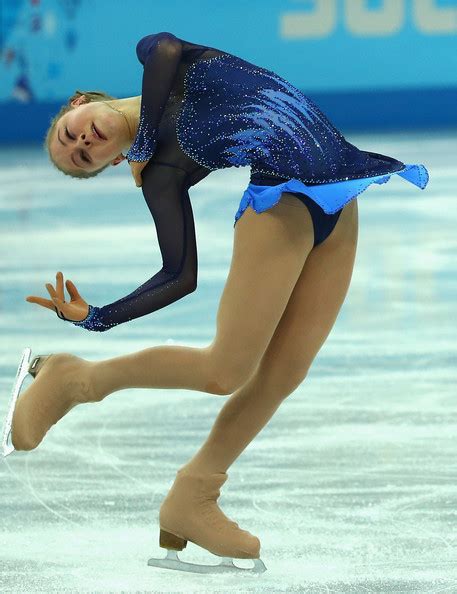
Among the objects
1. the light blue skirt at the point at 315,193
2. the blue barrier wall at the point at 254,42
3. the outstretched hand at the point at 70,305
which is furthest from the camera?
the blue barrier wall at the point at 254,42

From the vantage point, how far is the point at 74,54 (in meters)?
17.5

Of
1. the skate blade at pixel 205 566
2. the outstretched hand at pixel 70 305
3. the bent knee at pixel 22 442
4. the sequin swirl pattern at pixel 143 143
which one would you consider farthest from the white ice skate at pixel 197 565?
the sequin swirl pattern at pixel 143 143

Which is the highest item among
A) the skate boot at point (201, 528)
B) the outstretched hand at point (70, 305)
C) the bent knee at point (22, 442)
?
the outstretched hand at point (70, 305)

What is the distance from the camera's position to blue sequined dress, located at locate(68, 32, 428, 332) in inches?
129

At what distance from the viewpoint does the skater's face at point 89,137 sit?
3.39 m

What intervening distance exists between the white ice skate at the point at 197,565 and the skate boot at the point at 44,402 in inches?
16.1

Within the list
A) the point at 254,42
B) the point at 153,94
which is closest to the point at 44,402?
the point at 153,94

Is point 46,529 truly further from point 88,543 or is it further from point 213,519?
point 213,519

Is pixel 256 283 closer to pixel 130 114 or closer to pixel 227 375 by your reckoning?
pixel 227 375

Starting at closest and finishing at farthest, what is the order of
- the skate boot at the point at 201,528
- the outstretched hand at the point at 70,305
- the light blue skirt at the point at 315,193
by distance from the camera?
the light blue skirt at the point at 315,193 → the outstretched hand at the point at 70,305 → the skate boot at the point at 201,528

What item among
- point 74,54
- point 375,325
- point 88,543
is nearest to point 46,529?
point 88,543

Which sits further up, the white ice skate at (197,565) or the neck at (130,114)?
the neck at (130,114)

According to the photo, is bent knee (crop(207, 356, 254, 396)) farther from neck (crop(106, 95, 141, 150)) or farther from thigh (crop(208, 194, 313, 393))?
neck (crop(106, 95, 141, 150))

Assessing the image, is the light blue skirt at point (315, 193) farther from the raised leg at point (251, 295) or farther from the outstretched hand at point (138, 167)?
the outstretched hand at point (138, 167)
